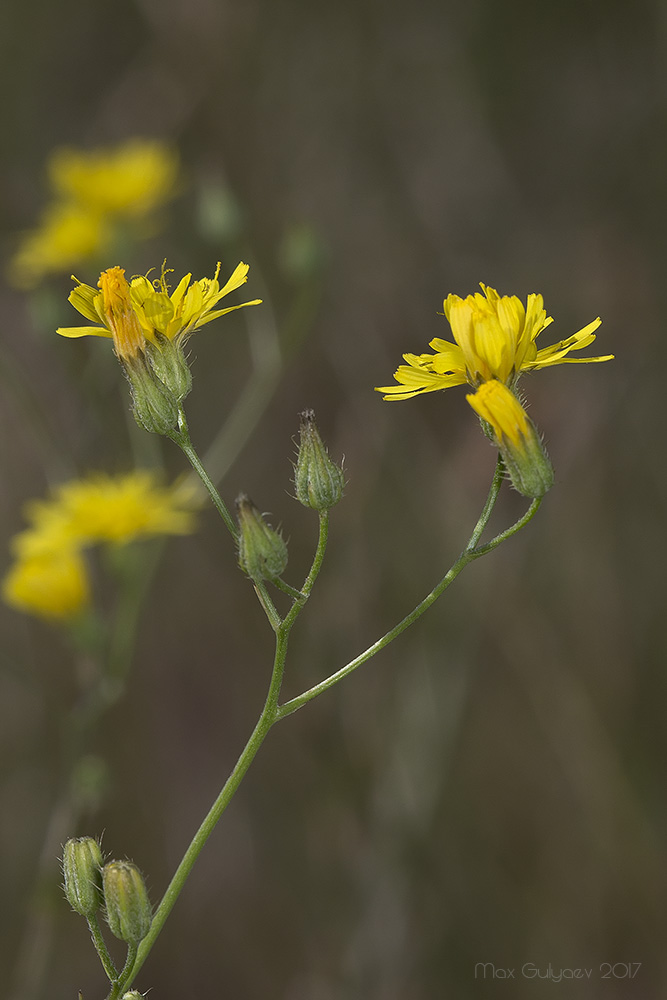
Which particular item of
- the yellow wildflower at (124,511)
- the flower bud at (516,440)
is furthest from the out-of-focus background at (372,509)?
the flower bud at (516,440)

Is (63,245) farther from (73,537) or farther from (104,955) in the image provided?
(104,955)

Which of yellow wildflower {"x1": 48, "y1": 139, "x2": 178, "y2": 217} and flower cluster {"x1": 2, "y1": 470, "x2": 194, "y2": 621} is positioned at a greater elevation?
yellow wildflower {"x1": 48, "y1": 139, "x2": 178, "y2": 217}

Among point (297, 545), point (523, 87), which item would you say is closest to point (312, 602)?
point (297, 545)

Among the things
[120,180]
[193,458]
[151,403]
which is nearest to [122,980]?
[193,458]

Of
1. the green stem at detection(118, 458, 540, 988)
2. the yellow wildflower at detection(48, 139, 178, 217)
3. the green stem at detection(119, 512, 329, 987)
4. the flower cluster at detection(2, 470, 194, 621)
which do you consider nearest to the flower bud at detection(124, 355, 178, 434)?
the green stem at detection(118, 458, 540, 988)

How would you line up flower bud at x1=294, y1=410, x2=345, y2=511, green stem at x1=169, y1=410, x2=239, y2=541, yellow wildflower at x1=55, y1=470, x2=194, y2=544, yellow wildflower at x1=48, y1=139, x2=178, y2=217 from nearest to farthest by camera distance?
1. green stem at x1=169, y1=410, x2=239, y2=541
2. flower bud at x1=294, y1=410, x2=345, y2=511
3. yellow wildflower at x1=55, y1=470, x2=194, y2=544
4. yellow wildflower at x1=48, y1=139, x2=178, y2=217

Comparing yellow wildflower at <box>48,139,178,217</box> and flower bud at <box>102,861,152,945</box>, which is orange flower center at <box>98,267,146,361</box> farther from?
yellow wildflower at <box>48,139,178,217</box>

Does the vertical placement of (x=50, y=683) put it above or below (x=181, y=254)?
below

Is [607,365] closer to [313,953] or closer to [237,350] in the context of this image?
[237,350]
